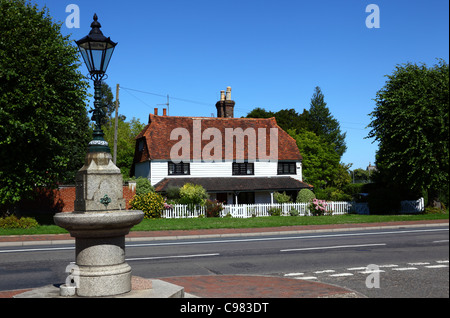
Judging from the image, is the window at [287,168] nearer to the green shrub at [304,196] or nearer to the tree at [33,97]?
the green shrub at [304,196]

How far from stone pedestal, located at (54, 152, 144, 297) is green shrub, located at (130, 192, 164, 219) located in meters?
22.0

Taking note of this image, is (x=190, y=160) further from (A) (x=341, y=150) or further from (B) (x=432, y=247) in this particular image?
(A) (x=341, y=150)

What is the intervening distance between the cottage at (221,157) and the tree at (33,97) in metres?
12.5

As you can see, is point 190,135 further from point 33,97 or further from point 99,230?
point 99,230

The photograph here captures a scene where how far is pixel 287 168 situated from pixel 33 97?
85.9 ft

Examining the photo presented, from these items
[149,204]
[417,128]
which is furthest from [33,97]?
[417,128]

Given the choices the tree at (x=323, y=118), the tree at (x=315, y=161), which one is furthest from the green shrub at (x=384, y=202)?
the tree at (x=323, y=118)

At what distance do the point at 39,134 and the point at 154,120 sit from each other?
19.1m

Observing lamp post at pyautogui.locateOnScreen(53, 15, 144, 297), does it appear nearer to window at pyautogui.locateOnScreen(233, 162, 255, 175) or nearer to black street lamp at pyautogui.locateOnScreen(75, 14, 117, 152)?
black street lamp at pyautogui.locateOnScreen(75, 14, 117, 152)

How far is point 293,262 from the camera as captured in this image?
11633 millimetres

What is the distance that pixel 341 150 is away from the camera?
297 feet

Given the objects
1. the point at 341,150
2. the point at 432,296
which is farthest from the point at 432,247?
the point at 341,150

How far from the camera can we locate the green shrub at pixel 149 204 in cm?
2855

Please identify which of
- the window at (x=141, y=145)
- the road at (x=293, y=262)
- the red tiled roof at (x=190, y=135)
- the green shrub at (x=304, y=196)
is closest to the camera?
the road at (x=293, y=262)
